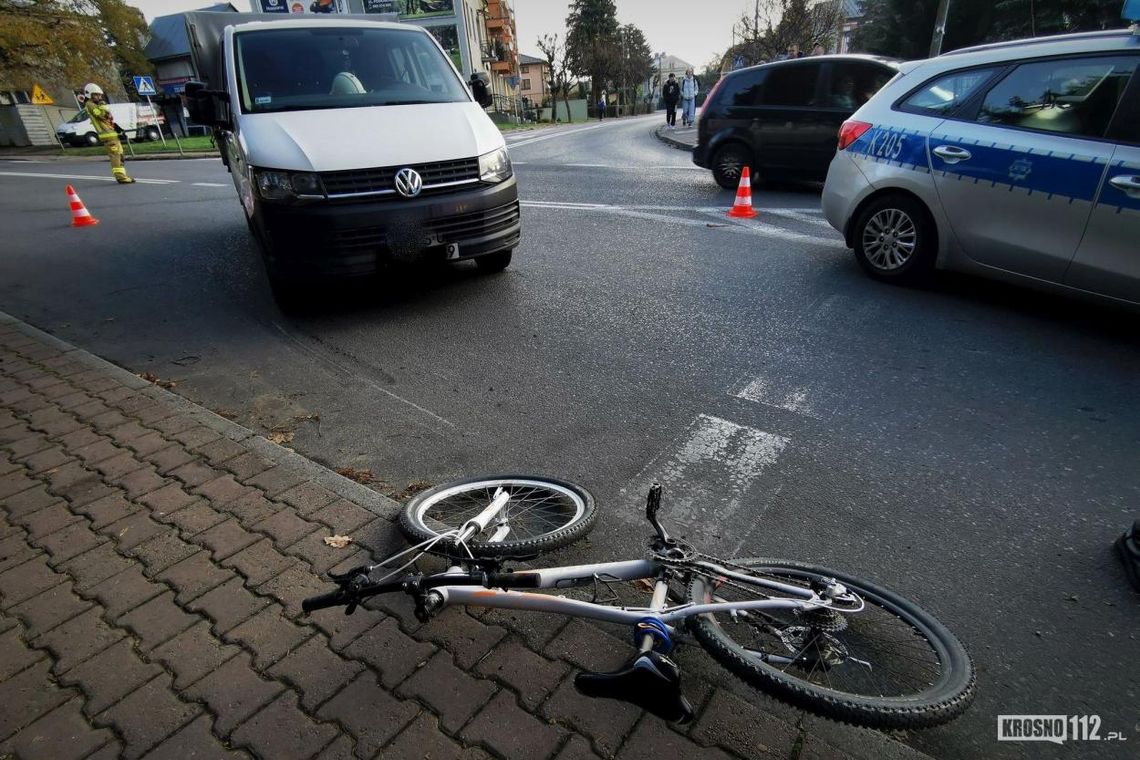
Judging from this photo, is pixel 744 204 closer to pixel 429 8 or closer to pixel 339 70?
pixel 339 70

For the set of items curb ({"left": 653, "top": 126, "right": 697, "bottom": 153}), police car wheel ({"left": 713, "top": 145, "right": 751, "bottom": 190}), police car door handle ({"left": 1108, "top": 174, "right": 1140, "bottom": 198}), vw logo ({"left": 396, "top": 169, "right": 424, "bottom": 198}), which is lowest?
curb ({"left": 653, "top": 126, "right": 697, "bottom": 153})

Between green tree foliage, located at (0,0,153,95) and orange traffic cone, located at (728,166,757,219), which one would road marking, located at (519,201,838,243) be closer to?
orange traffic cone, located at (728,166,757,219)

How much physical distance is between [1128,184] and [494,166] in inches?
173

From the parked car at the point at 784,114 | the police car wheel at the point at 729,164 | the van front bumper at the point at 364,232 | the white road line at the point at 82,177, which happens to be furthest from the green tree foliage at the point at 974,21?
the white road line at the point at 82,177

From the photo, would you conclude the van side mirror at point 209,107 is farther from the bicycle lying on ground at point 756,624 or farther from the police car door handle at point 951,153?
the police car door handle at point 951,153

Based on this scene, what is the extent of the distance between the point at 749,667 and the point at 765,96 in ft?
32.6

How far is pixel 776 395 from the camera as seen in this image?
12.8ft

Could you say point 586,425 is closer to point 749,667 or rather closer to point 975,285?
point 749,667

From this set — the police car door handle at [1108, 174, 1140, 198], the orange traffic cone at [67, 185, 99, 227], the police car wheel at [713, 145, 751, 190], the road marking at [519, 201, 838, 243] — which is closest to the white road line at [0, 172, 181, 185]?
the orange traffic cone at [67, 185, 99, 227]

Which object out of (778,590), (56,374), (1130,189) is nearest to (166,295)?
(56,374)

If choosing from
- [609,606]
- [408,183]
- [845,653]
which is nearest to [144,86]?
[408,183]

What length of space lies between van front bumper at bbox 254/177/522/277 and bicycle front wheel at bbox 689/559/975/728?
3725 millimetres

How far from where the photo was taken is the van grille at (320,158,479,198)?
A: 15.5 ft

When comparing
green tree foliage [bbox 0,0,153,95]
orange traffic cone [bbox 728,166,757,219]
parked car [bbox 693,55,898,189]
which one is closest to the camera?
orange traffic cone [bbox 728,166,757,219]
